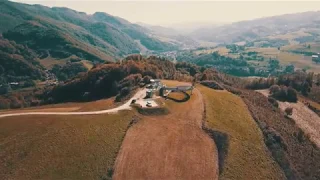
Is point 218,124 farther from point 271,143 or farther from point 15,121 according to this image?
point 15,121

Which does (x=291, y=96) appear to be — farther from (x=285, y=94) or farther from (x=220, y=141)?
(x=220, y=141)

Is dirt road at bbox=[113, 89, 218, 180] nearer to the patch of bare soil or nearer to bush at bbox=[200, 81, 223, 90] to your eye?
bush at bbox=[200, 81, 223, 90]

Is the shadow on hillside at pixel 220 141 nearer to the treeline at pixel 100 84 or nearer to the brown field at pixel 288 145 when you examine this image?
the brown field at pixel 288 145

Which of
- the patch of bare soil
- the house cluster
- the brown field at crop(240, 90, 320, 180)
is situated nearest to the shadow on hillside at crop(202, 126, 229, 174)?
the brown field at crop(240, 90, 320, 180)

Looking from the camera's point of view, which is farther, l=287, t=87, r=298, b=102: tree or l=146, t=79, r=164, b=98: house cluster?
l=287, t=87, r=298, b=102: tree

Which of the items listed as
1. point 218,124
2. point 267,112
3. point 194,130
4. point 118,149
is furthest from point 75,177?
point 267,112

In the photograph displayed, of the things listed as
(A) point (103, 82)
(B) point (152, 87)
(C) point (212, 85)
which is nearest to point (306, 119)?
(C) point (212, 85)
